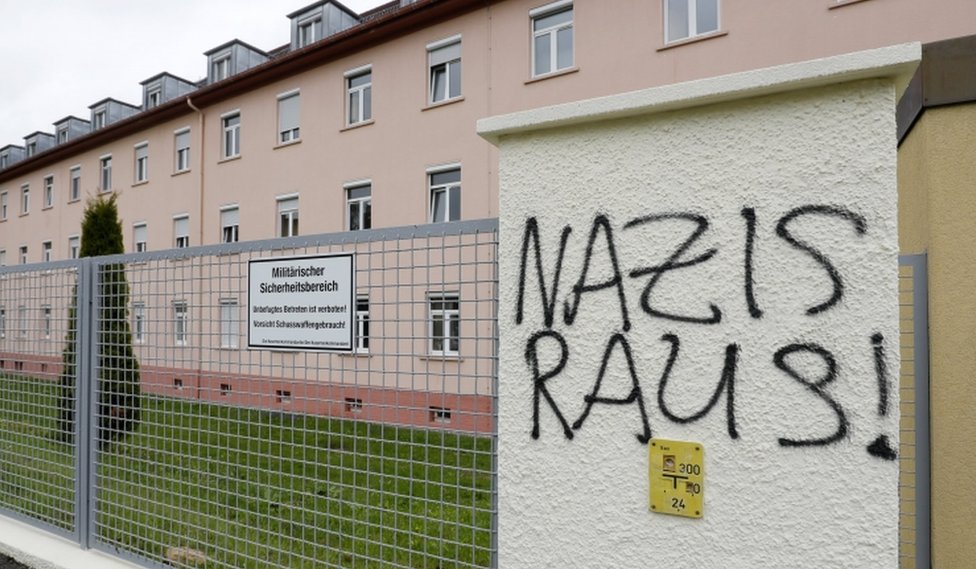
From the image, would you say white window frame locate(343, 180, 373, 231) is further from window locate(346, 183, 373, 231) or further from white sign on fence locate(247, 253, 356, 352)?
white sign on fence locate(247, 253, 356, 352)

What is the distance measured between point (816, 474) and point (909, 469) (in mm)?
1322

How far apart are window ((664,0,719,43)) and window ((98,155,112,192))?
2005 cm

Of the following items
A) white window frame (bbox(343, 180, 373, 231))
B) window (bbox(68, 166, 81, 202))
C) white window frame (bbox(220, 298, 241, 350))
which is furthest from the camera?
window (bbox(68, 166, 81, 202))

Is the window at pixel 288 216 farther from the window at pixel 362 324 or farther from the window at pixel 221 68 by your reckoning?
the window at pixel 362 324

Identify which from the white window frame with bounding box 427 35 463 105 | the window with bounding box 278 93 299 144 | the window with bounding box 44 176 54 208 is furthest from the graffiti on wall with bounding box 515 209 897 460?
the window with bounding box 44 176 54 208

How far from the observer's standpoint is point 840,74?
1.84 metres

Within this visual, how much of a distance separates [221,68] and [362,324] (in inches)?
915

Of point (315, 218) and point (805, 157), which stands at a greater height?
point (315, 218)

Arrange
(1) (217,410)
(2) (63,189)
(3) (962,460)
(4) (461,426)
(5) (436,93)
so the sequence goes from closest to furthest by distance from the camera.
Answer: (4) (461,426) < (3) (962,460) < (1) (217,410) < (5) (436,93) < (2) (63,189)

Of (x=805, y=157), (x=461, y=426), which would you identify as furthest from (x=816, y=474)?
(x=461, y=426)

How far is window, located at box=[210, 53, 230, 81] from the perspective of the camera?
75.1 feet

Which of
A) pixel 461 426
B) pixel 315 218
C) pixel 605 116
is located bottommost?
pixel 461 426

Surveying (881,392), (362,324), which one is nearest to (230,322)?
(362,324)

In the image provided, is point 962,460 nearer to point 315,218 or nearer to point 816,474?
point 816,474
